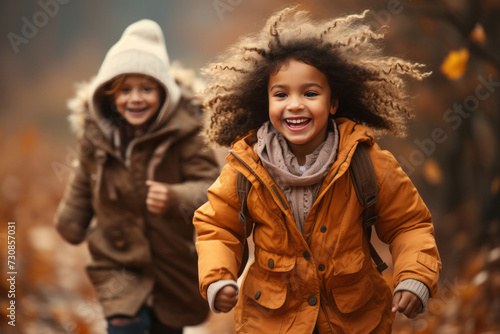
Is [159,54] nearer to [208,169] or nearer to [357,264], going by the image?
[208,169]

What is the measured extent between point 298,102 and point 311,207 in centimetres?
44

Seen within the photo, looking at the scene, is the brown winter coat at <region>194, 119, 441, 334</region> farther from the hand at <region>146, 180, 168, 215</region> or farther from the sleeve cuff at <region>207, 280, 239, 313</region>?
the hand at <region>146, 180, 168, 215</region>

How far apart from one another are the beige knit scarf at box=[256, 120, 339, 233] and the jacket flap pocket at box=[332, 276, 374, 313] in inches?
11.6

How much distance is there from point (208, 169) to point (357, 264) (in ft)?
4.88

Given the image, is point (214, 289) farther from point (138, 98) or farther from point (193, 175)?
point (138, 98)

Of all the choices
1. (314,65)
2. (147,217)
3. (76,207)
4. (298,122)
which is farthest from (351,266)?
(76,207)

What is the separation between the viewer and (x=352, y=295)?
8.70 ft

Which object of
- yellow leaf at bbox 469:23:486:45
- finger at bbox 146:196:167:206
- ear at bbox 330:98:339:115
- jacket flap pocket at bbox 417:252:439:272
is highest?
yellow leaf at bbox 469:23:486:45

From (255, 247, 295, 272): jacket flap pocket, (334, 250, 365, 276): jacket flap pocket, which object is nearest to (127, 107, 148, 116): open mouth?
(255, 247, 295, 272): jacket flap pocket

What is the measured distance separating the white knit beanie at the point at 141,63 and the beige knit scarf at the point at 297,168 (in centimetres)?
120

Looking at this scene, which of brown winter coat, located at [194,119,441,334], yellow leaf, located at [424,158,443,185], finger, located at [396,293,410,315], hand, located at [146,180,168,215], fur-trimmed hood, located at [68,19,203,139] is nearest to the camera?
finger, located at [396,293,410,315]

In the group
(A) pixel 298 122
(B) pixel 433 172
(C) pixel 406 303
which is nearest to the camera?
(C) pixel 406 303

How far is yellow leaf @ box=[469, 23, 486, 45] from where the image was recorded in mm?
4828

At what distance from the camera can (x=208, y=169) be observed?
3914mm
